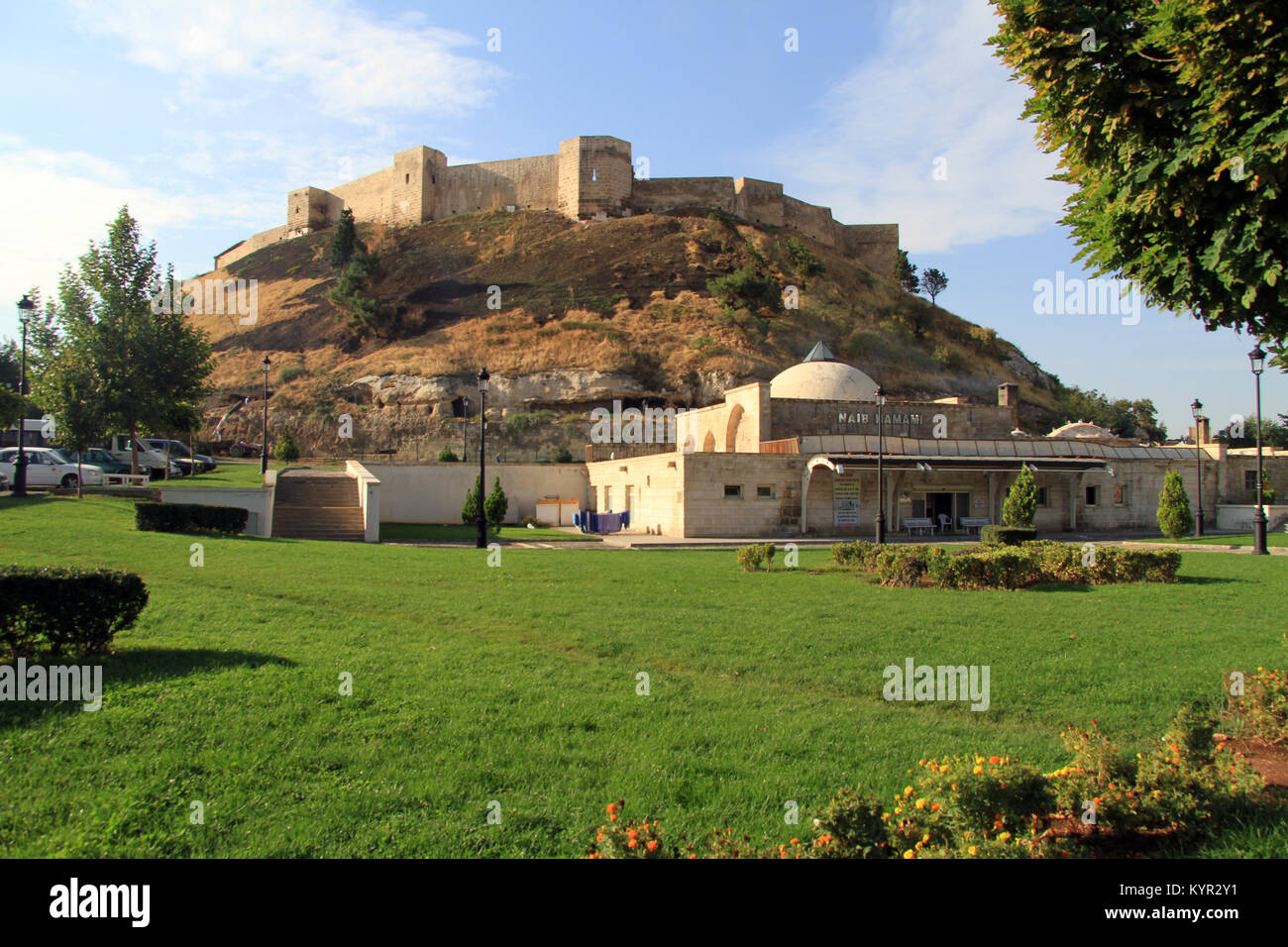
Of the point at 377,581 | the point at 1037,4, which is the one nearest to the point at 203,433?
the point at 377,581

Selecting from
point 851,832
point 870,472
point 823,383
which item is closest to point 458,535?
point 870,472

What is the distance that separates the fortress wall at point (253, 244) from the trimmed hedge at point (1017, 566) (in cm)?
9104

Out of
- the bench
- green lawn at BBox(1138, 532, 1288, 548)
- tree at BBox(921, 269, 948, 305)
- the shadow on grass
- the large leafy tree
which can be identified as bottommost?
green lawn at BBox(1138, 532, 1288, 548)

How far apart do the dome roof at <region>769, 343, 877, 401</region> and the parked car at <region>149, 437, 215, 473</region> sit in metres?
26.1

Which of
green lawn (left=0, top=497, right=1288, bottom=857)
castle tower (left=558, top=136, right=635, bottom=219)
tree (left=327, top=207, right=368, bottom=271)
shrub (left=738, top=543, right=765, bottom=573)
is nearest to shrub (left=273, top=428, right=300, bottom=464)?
green lawn (left=0, top=497, right=1288, bottom=857)

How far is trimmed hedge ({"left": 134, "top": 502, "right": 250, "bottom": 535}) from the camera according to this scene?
15938 millimetres

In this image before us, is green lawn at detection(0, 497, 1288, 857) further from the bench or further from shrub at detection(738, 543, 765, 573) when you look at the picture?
the bench

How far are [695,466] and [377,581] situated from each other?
51.6ft

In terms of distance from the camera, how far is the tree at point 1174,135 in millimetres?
4578

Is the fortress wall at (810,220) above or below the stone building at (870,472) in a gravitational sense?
above

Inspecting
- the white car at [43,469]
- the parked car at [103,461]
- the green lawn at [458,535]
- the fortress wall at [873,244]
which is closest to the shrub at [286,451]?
the parked car at [103,461]

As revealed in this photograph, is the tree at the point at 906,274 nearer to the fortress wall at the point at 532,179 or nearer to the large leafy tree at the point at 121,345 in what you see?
the fortress wall at the point at 532,179
